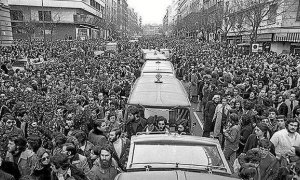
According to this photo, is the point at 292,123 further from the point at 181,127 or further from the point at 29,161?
the point at 29,161

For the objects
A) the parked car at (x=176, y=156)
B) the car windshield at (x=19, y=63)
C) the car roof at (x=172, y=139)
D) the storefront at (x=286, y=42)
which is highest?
the storefront at (x=286, y=42)

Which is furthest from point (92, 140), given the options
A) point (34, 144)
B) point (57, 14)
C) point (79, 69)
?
point (57, 14)

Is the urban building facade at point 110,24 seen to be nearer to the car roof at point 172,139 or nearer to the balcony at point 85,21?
the balcony at point 85,21

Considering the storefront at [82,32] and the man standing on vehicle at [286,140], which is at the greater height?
the storefront at [82,32]

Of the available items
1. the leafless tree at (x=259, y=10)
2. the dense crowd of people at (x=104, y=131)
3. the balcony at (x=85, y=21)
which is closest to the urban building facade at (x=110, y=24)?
the balcony at (x=85, y=21)

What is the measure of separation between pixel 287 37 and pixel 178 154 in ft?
108

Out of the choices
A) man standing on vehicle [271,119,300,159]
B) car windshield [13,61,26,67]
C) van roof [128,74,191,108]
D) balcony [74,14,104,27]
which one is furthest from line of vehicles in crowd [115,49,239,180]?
balcony [74,14,104,27]

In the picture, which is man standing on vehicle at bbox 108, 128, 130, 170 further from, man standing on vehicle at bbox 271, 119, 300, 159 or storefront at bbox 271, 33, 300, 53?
storefront at bbox 271, 33, 300, 53

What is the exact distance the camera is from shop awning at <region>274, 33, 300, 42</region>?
1262 inches

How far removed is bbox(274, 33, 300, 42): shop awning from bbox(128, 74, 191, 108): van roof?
27.2m

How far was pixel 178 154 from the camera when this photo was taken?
14.5ft

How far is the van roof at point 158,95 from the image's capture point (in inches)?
286

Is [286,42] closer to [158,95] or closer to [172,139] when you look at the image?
[158,95]

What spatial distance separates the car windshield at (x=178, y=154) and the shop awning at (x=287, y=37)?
30.6 m
